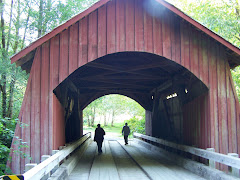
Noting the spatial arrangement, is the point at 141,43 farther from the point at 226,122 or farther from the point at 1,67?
the point at 1,67

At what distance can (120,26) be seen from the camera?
8.18 m

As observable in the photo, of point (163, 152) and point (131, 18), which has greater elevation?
point (131, 18)

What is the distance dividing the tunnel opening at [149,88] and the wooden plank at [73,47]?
1.09 m

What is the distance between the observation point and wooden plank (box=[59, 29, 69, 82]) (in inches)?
310

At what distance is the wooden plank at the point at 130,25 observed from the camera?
26.7ft

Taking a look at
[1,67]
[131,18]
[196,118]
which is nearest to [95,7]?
[131,18]

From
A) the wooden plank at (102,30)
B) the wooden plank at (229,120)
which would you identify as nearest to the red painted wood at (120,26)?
the wooden plank at (102,30)

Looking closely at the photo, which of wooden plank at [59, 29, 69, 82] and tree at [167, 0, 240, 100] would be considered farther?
tree at [167, 0, 240, 100]

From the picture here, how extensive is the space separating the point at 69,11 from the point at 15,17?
98.5 inches

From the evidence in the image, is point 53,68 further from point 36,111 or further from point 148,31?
point 148,31

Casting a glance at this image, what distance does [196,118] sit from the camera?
9047 millimetres

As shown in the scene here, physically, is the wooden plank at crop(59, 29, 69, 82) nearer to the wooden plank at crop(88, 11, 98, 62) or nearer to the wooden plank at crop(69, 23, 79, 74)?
the wooden plank at crop(69, 23, 79, 74)

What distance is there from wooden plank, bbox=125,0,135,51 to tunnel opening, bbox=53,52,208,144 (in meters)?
2.23

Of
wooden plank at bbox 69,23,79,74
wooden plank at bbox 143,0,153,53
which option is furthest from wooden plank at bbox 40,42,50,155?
wooden plank at bbox 143,0,153,53
